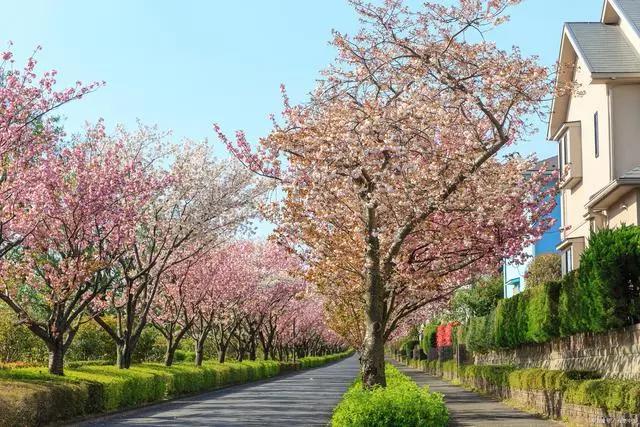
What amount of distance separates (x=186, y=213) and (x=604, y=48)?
14.3m

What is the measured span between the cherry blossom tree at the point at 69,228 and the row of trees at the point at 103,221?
38mm

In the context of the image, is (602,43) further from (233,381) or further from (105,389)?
(233,381)

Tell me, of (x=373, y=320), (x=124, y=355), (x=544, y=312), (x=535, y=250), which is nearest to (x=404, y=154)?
(x=373, y=320)

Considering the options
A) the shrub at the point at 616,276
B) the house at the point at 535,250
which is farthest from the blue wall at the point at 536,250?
the shrub at the point at 616,276

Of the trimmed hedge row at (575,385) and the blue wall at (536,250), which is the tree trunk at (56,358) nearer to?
the trimmed hedge row at (575,385)

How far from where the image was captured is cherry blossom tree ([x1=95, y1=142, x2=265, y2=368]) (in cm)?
2891

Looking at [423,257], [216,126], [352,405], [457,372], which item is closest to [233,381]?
[457,372]

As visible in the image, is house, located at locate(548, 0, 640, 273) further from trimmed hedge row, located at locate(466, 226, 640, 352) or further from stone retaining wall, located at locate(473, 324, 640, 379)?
stone retaining wall, located at locate(473, 324, 640, 379)

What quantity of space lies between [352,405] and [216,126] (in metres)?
6.18

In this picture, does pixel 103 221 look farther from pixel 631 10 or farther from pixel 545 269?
pixel 545 269

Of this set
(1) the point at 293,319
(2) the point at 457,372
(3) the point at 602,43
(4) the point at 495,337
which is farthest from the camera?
(1) the point at 293,319

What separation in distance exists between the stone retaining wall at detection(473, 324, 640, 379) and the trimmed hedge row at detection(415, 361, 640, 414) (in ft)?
1.41

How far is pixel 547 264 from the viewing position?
43125 millimetres

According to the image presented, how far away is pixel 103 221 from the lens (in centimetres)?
2422
